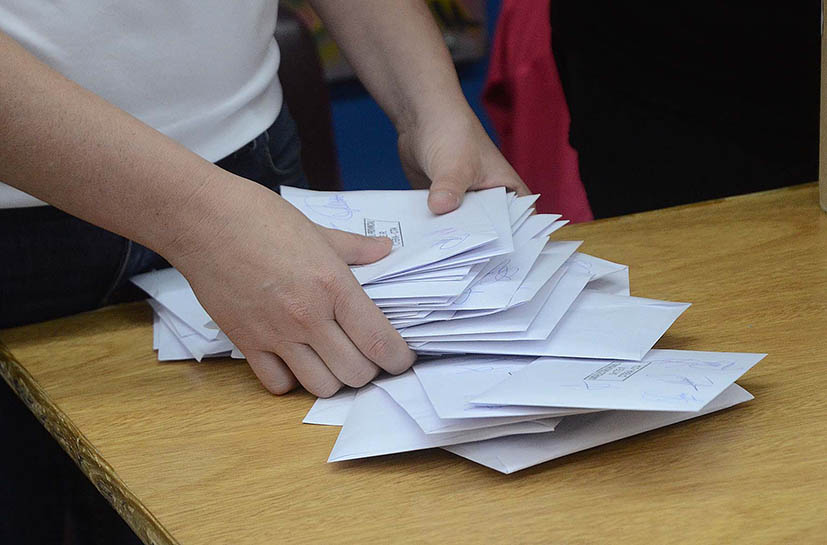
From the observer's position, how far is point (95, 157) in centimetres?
64

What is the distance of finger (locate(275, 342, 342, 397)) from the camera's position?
643mm

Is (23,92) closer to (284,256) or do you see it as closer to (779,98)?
(284,256)

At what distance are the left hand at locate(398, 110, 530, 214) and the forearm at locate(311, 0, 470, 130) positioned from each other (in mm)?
18

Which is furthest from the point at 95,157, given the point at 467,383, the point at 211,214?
the point at 467,383

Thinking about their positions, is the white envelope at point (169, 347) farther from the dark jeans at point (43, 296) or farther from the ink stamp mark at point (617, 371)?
the ink stamp mark at point (617, 371)

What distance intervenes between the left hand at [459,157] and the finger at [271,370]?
0.81ft

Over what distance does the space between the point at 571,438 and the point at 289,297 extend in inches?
8.6

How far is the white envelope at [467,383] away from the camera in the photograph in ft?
1.69

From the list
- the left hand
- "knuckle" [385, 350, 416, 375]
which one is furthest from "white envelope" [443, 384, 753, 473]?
the left hand

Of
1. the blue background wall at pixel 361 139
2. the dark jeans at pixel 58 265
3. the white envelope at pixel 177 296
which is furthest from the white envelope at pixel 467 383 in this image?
the blue background wall at pixel 361 139

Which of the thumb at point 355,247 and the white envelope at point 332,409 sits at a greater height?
the thumb at point 355,247

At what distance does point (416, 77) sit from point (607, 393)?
547mm

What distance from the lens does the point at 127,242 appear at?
0.86 metres

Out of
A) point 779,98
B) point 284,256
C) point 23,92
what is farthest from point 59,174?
point 779,98
